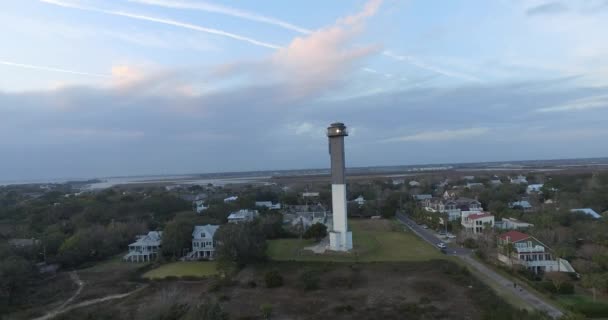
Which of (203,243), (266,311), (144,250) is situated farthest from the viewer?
(203,243)

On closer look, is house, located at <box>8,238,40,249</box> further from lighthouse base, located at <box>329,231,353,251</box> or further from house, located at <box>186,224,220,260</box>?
lighthouse base, located at <box>329,231,353,251</box>

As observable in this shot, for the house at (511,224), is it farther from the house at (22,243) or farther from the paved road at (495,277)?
the house at (22,243)

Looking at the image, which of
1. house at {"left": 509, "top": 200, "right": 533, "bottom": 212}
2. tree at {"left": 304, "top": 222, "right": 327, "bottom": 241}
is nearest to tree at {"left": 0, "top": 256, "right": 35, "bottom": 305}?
tree at {"left": 304, "top": 222, "right": 327, "bottom": 241}

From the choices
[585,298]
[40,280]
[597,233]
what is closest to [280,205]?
[40,280]

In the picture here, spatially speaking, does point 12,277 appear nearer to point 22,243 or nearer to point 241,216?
point 22,243

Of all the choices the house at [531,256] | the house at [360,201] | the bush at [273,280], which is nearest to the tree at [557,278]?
the house at [531,256]

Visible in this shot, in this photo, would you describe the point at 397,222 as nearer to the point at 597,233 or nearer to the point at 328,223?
the point at 328,223

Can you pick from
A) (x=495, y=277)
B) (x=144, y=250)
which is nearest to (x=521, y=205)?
(x=495, y=277)
